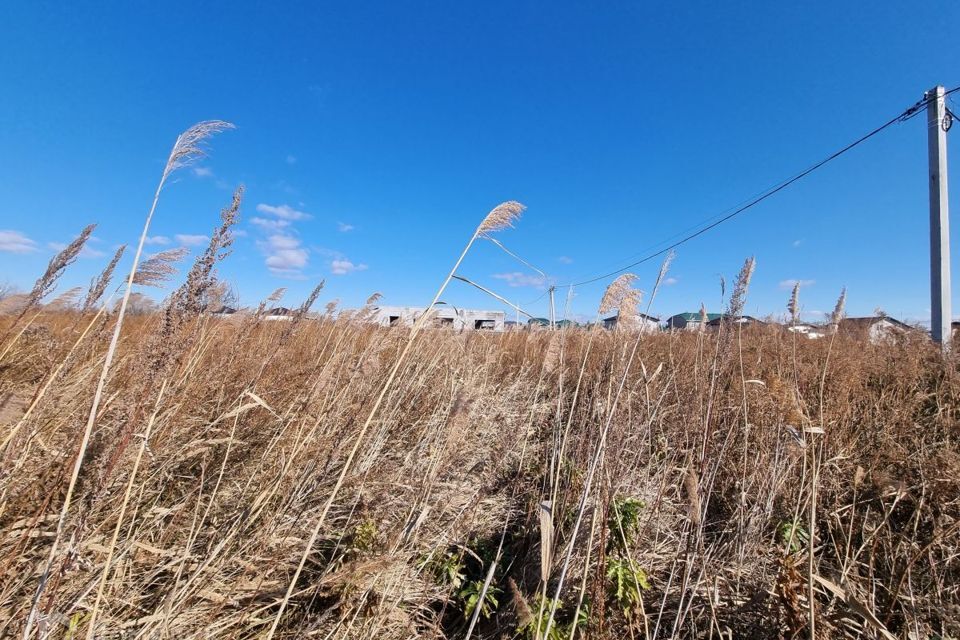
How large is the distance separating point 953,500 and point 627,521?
1692 mm

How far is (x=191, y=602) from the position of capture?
122 centimetres

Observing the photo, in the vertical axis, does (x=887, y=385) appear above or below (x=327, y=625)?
above

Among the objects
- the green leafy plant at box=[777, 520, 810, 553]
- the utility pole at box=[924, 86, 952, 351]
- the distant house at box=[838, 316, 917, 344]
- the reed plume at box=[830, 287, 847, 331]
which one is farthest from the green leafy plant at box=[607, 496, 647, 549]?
the utility pole at box=[924, 86, 952, 351]

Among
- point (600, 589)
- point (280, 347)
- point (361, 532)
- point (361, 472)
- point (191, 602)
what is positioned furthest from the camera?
point (280, 347)

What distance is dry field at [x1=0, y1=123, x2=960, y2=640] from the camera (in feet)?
3.44

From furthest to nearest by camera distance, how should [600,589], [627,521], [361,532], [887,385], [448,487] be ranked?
[887,385] → [448,487] → [627,521] → [361,532] → [600,589]

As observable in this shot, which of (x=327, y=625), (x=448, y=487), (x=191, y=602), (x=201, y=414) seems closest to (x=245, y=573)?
(x=191, y=602)

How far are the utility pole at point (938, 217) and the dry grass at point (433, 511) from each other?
4.33 meters

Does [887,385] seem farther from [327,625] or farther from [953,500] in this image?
[327,625]

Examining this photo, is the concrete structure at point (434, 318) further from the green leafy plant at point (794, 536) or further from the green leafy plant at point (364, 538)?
the green leafy plant at point (794, 536)

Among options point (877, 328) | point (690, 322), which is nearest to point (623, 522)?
point (690, 322)

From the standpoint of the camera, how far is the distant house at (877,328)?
5.14 m

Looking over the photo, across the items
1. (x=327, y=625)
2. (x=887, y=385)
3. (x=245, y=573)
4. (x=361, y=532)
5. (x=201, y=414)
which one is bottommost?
(x=327, y=625)

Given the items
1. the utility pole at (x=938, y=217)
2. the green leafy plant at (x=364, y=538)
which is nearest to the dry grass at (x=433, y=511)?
the green leafy plant at (x=364, y=538)
